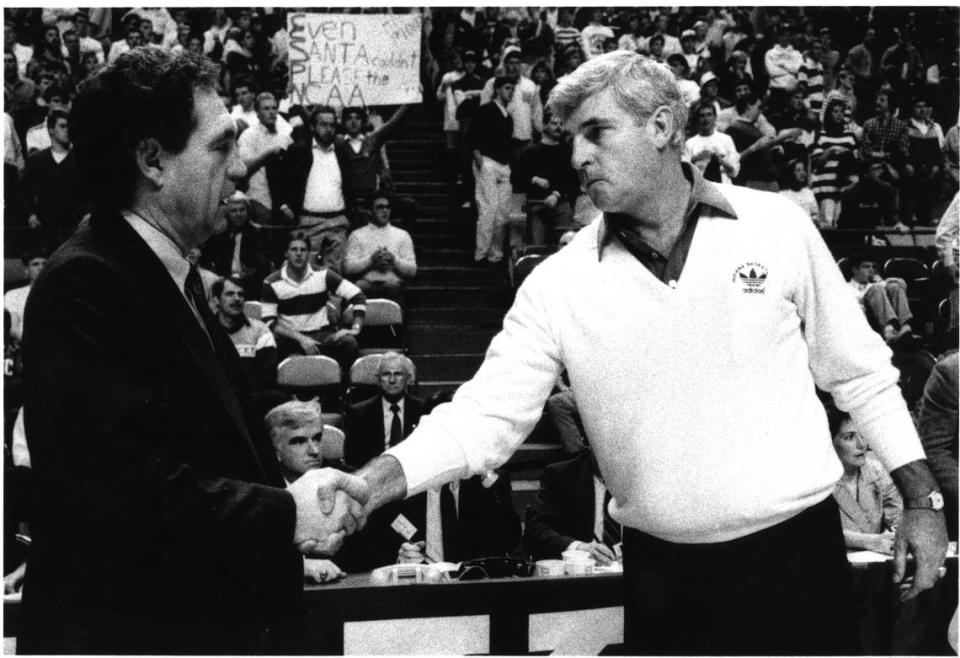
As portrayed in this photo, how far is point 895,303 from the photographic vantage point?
10.4 metres

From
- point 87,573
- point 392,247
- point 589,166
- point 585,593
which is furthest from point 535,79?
point 87,573

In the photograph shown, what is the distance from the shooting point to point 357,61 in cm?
1100

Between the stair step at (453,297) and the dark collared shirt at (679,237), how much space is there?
822cm

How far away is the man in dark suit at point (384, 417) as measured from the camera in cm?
732

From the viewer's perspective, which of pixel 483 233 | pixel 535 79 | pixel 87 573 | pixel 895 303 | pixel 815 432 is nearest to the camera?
pixel 87 573

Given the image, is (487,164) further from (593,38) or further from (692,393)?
(692,393)

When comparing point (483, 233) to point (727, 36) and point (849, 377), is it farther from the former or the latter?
point (849, 377)

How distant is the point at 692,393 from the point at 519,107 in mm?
9974

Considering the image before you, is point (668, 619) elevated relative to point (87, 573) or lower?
lower

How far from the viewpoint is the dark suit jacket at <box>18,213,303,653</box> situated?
202cm

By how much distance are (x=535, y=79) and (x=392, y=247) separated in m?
3.67

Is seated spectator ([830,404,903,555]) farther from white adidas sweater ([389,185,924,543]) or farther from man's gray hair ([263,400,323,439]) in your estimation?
white adidas sweater ([389,185,924,543])

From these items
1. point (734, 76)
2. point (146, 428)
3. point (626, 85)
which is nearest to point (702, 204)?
point (626, 85)

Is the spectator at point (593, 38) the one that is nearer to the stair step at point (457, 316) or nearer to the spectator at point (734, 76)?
the spectator at point (734, 76)
